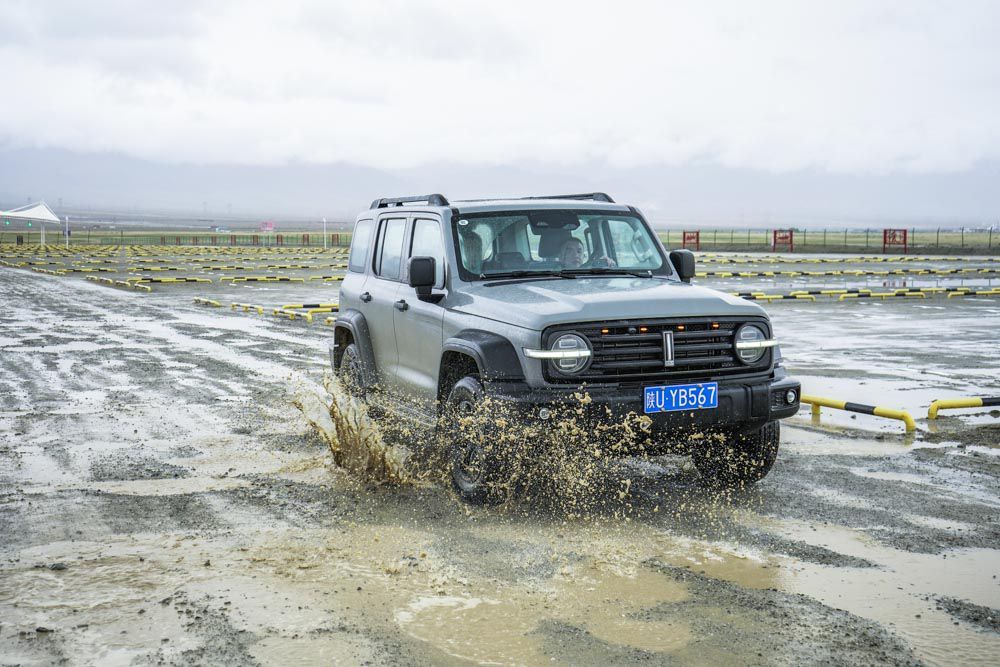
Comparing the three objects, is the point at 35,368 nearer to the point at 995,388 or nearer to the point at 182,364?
the point at 182,364

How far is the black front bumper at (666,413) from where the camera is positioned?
20.2ft

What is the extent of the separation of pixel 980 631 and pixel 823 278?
3180 centimetres

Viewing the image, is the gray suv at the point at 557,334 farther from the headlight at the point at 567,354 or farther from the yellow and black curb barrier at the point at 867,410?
the yellow and black curb barrier at the point at 867,410

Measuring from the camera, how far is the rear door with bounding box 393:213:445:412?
738cm

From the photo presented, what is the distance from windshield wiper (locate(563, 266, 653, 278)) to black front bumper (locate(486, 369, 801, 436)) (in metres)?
1.40

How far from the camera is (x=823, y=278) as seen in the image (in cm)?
3506

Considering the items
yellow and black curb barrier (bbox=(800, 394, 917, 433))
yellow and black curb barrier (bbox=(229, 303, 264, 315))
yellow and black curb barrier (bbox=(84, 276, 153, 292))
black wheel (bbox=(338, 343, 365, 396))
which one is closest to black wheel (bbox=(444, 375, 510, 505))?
black wheel (bbox=(338, 343, 365, 396))

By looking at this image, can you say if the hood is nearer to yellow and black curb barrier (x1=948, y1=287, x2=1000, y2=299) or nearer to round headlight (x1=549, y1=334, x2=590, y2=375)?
round headlight (x1=549, y1=334, x2=590, y2=375)

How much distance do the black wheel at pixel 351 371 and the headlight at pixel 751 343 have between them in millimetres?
3275

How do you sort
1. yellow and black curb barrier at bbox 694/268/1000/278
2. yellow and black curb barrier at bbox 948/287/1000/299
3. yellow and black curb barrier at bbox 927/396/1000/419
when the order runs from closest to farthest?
yellow and black curb barrier at bbox 927/396/1000/419 < yellow and black curb barrier at bbox 948/287/1000/299 < yellow and black curb barrier at bbox 694/268/1000/278

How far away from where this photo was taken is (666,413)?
6312 mm

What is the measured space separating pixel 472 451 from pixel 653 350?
125 cm

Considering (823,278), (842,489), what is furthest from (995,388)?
(823,278)

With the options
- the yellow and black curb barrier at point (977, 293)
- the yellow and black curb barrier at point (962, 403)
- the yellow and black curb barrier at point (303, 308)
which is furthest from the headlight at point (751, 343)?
the yellow and black curb barrier at point (977, 293)
